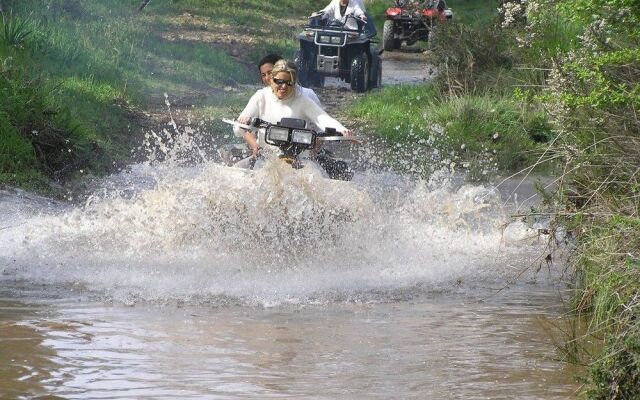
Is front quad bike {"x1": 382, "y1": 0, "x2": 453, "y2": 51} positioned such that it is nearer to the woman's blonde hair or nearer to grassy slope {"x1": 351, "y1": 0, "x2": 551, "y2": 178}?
grassy slope {"x1": 351, "y1": 0, "x2": 551, "y2": 178}

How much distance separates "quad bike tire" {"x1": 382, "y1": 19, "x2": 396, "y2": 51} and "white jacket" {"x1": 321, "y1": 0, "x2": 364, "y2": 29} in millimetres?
6840

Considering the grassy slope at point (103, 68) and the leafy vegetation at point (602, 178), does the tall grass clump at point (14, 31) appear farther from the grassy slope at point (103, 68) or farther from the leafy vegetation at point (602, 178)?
the leafy vegetation at point (602, 178)

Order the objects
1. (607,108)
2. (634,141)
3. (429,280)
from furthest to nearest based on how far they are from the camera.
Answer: (429,280)
(607,108)
(634,141)

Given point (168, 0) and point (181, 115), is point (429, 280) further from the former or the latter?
point (168, 0)

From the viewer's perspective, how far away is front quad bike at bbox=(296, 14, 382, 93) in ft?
73.5

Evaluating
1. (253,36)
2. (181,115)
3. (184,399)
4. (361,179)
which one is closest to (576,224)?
(184,399)

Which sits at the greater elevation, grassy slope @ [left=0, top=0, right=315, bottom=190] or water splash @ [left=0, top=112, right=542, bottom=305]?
grassy slope @ [left=0, top=0, right=315, bottom=190]

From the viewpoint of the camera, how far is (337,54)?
22.7 meters

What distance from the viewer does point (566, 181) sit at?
937 cm

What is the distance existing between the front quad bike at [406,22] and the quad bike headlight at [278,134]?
1815 centimetres

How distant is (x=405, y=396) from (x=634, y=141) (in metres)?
2.52

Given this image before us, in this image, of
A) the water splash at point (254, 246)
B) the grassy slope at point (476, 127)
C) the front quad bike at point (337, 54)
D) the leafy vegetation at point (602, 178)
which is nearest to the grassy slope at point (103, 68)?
the front quad bike at point (337, 54)

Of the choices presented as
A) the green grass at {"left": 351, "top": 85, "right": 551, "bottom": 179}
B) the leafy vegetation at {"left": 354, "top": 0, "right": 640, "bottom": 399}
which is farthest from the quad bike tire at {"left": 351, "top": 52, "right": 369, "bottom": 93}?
the leafy vegetation at {"left": 354, "top": 0, "right": 640, "bottom": 399}

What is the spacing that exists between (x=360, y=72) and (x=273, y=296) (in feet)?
44.3
